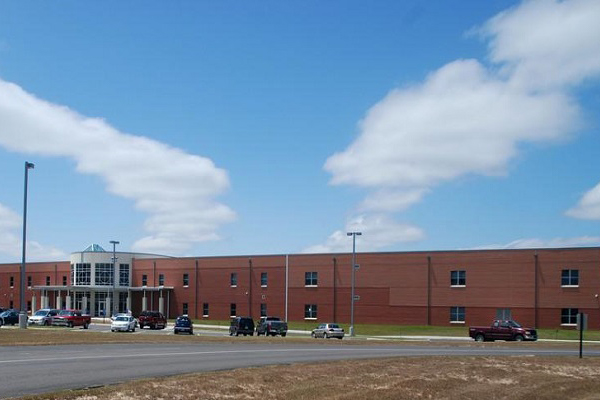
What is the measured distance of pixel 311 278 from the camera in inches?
3088

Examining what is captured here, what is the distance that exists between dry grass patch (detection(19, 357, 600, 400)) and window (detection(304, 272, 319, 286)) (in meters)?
50.6

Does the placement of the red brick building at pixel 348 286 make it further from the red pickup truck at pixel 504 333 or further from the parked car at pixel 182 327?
the parked car at pixel 182 327

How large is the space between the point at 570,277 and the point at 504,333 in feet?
53.7

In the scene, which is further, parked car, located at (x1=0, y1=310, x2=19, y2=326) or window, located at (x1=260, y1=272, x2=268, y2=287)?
window, located at (x1=260, y1=272, x2=268, y2=287)

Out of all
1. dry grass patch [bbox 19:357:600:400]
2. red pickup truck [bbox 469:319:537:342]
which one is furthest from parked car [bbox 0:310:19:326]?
dry grass patch [bbox 19:357:600:400]

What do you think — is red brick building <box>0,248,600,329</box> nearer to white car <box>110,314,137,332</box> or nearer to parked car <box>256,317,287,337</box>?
parked car <box>256,317,287,337</box>

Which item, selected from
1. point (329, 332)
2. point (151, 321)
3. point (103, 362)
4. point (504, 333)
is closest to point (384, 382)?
point (103, 362)

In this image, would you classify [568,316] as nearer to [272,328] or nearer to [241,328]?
[272,328]

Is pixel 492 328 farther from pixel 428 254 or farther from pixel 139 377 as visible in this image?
pixel 139 377

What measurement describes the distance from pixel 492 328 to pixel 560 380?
1127 inches

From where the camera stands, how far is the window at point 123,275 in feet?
316

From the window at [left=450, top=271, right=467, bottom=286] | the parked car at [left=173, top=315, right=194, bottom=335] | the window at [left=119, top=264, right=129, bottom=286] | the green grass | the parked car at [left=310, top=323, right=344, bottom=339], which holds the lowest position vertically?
the green grass

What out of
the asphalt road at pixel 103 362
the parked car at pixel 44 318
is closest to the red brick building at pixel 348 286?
the parked car at pixel 44 318

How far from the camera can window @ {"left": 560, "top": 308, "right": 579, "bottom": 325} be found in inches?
2498
